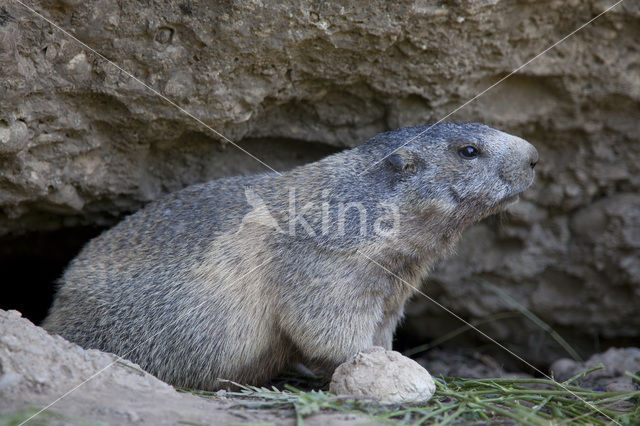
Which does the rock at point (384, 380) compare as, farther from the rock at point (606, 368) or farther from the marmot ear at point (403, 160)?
the rock at point (606, 368)

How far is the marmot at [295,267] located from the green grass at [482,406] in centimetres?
52

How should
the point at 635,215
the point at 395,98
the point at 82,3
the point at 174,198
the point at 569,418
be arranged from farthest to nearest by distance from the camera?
the point at 635,215 → the point at 395,98 → the point at 174,198 → the point at 82,3 → the point at 569,418

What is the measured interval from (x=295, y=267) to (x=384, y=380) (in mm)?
1149

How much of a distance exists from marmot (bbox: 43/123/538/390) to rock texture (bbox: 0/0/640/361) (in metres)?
0.93

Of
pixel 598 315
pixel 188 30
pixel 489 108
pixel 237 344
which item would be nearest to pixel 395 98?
pixel 489 108

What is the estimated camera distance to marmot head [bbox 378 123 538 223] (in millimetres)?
4730

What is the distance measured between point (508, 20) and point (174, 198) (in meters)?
3.37

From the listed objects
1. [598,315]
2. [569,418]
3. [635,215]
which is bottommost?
[569,418]

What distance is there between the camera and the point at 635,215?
21.6 ft

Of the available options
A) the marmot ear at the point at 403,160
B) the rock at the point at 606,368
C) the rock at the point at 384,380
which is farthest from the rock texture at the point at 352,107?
the rock at the point at 384,380

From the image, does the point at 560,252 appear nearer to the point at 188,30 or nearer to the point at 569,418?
the point at 569,418

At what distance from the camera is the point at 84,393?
139 inches

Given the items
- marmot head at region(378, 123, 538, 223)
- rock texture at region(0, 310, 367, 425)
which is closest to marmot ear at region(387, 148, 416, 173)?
marmot head at region(378, 123, 538, 223)

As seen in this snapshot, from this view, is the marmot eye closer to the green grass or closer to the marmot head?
the marmot head
